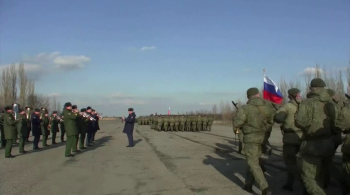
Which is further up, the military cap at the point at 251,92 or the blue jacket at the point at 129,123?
the military cap at the point at 251,92

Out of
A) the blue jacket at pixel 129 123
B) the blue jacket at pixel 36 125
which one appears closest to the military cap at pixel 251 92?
the blue jacket at pixel 129 123

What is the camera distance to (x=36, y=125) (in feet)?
50.4

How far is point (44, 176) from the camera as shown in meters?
8.45

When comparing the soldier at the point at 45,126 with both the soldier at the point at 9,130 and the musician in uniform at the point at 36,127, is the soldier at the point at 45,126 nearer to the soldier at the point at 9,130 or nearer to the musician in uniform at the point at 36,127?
the musician in uniform at the point at 36,127

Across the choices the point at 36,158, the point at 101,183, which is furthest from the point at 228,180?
the point at 36,158

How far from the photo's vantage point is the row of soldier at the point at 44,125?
12.1m

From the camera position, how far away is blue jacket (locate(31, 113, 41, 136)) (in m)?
15.1

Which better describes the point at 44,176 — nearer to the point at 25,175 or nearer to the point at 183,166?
the point at 25,175

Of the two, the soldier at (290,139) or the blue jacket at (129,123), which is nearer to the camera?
the soldier at (290,139)

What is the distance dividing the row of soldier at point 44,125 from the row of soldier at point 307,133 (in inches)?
297

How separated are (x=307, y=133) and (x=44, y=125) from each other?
46.4 ft

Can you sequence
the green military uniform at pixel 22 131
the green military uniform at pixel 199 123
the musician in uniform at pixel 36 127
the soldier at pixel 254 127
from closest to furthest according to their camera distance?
the soldier at pixel 254 127, the green military uniform at pixel 22 131, the musician in uniform at pixel 36 127, the green military uniform at pixel 199 123

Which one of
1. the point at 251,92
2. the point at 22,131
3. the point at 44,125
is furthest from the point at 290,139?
the point at 44,125

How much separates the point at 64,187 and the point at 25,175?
1979 millimetres
